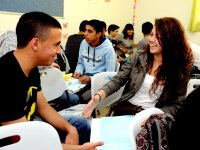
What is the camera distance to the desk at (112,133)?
1228 millimetres

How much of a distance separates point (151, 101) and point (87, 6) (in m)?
3.59

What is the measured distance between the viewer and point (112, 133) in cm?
135

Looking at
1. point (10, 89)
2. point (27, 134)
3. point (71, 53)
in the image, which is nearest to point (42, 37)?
point (10, 89)

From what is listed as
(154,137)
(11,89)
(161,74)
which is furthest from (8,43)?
(154,137)

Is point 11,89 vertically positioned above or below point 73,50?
above

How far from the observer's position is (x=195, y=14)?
5680 mm

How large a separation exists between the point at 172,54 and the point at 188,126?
872 millimetres

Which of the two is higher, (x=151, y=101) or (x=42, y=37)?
(x=42, y=37)

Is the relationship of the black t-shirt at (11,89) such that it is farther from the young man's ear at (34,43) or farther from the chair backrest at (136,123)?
the chair backrest at (136,123)

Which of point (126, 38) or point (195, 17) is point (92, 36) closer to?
point (126, 38)

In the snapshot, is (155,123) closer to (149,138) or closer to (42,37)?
(149,138)


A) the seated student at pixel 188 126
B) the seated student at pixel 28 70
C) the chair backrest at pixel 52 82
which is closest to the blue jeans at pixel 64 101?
the chair backrest at pixel 52 82

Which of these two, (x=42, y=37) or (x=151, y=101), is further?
(x=151, y=101)

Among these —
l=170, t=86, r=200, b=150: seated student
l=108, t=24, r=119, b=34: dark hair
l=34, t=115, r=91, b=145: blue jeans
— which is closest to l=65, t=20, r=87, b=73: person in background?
l=108, t=24, r=119, b=34: dark hair
